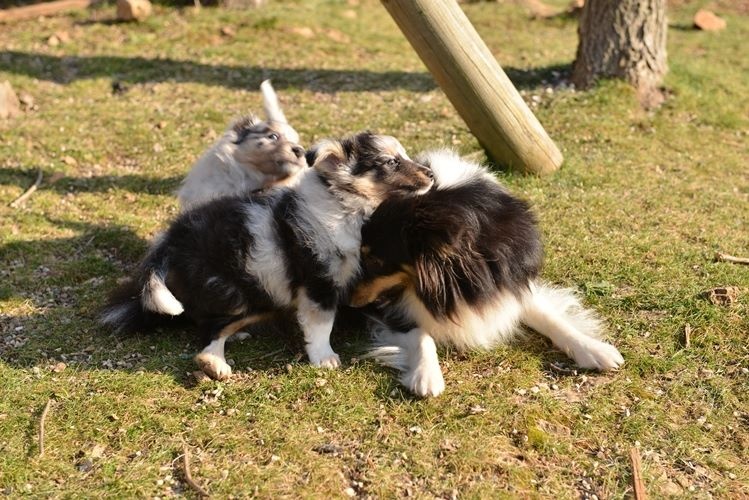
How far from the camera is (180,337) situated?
4410 mm

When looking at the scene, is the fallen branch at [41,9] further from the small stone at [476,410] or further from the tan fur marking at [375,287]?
the small stone at [476,410]

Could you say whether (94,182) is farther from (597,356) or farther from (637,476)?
(637,476)

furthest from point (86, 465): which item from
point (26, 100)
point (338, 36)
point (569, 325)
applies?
point (338, 36)

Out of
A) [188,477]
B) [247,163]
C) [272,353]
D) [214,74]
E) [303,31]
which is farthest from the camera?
[303,31]

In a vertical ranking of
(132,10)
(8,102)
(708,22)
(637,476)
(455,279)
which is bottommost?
(8,102)

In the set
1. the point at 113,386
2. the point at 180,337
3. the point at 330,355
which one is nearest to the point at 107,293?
the point at 180,337

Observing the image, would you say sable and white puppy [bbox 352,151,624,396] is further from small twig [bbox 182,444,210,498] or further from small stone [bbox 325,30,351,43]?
small stone [bbox 325,30,351,43]

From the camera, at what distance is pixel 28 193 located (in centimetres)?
635

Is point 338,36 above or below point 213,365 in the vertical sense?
below

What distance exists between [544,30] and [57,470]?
10695mm

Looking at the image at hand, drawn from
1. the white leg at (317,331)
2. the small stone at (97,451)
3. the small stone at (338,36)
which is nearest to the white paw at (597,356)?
the white leg at (317,331)

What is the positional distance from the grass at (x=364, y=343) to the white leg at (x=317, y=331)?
10cm

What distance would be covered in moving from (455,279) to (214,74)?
6384 mm

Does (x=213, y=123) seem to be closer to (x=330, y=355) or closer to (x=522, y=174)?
(x=522, y=174)
